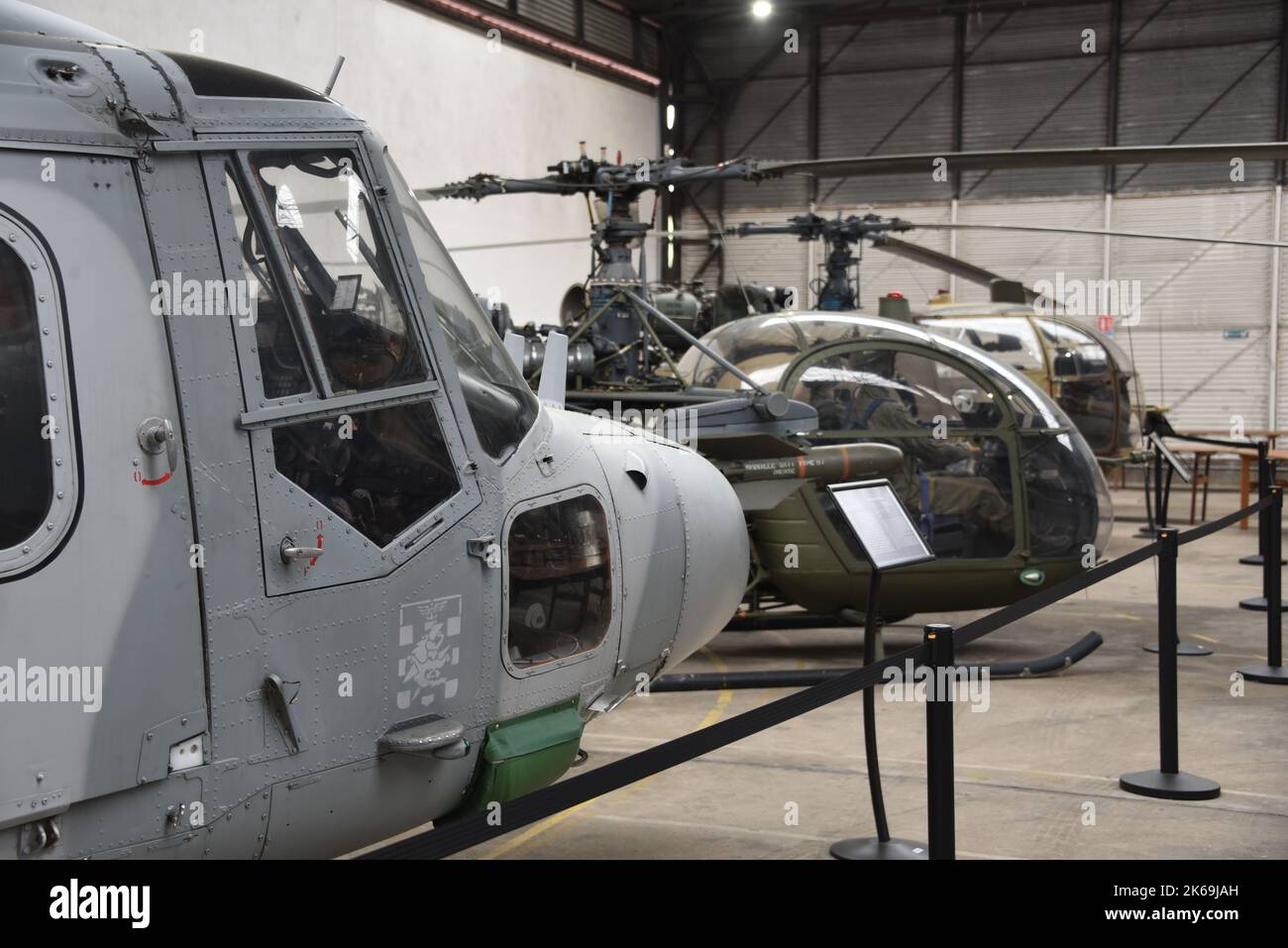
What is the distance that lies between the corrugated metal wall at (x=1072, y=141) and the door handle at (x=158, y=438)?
20.8m

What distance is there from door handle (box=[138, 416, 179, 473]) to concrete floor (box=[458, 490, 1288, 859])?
2980 mm

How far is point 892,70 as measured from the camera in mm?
25391

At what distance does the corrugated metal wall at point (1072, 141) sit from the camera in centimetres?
2312

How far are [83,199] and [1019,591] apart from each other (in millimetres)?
7256

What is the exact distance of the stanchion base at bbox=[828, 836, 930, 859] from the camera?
17.3 feet

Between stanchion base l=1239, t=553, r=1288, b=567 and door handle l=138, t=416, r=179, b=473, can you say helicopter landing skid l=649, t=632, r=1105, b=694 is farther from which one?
stanchion base l=1239, t=553, r=1288, b=567

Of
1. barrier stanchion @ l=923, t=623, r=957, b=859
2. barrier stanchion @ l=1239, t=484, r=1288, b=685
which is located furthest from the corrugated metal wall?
barrier stanchion @ l=923, t=623, r=957, b=859

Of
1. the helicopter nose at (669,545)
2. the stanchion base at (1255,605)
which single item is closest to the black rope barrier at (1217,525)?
the helicopter nose at (669,545)

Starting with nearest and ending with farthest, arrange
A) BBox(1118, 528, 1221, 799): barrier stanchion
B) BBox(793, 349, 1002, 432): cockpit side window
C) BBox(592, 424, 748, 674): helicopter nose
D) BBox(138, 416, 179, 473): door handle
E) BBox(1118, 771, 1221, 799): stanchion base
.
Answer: BBox(138, 416, 179, 473): door handle → BBox(592, 424, 748, 674): helicopter nose → BBox(1118, 528, 1221, 799): barrier stanchion → BBox(1118, 771, 1221, 799): stanchion base → BBox(793, 349, 1002, 432): cockpit side window

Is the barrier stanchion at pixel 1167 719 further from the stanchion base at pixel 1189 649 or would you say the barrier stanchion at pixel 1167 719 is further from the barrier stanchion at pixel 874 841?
the stanchion base at pixel 1189 649

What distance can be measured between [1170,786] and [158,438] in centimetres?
503

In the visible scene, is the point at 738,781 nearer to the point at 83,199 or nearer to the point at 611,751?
the point at 611,751

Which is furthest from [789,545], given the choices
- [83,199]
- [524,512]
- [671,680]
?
[83,199]

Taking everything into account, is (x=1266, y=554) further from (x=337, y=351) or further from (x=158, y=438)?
(x=158, y=438)
